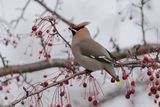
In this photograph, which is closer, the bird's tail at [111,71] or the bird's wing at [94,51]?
the bird's tail at [111,71]

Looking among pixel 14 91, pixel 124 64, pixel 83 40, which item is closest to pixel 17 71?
pixel 14 91

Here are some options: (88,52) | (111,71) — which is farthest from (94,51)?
(111,71)

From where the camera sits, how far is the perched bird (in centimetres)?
260

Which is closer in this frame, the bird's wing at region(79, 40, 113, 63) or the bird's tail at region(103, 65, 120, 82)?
the bird's tail at region(103, 65, 120, 82)

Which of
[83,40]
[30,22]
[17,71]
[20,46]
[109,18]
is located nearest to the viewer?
[83,40]

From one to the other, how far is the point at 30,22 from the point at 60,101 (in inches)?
166

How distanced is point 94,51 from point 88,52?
35 mm

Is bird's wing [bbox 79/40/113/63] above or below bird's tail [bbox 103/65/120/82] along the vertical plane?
above

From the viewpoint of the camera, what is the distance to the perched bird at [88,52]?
2604 millimetres

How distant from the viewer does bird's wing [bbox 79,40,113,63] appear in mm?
2611

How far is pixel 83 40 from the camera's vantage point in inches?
107

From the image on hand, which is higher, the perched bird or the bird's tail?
the perched bird

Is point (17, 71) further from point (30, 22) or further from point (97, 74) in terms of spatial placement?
point (30, 22)

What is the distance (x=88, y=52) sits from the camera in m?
2.68
